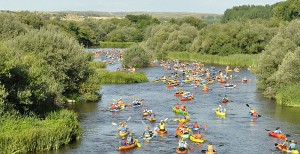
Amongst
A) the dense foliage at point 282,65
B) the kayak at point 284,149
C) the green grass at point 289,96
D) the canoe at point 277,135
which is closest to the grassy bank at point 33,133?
the kayak at point 284,149

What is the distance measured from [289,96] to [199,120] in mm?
12960

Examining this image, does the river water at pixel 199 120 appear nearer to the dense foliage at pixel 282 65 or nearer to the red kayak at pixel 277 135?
the red kayak at pixel 277 135

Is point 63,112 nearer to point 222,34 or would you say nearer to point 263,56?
point 263,56

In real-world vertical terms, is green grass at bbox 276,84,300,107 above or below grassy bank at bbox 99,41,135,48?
above

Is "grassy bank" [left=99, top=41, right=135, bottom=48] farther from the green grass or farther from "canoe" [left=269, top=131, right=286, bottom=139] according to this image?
"canoe" [left=269, top=131, right=286, bottom=139]

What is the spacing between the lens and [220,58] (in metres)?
106

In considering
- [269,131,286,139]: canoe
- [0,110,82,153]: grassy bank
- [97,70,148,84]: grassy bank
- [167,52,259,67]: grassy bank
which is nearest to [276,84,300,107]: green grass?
[269,131,286,139]: canoe

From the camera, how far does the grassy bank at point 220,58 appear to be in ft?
328

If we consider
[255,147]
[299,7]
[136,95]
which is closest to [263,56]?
[136,95]

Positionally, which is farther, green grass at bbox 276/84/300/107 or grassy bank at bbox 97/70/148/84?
grassy bank at bbox 97/70/148/84

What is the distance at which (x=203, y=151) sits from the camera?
35781 mm

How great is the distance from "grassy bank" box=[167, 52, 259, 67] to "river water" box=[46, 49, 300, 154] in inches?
1166

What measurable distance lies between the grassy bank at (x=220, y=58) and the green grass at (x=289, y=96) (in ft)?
118

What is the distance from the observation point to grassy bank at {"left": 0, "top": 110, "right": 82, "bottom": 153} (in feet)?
105
